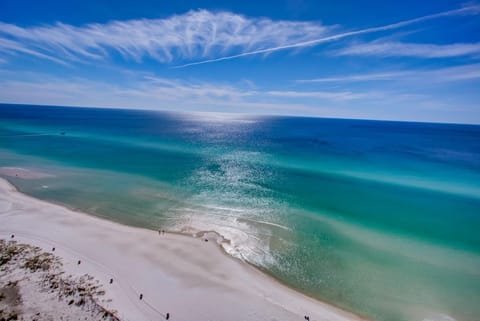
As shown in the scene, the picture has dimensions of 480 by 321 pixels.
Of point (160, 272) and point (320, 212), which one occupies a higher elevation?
point (320, 212)

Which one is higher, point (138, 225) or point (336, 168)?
point (336, 168)

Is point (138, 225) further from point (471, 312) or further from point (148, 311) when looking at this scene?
point (471, 312)

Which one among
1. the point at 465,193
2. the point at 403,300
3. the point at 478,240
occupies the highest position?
the point at 465,193

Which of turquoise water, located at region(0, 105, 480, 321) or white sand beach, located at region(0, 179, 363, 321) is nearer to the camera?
white sand beach, located at region(0, 179, 363, 321)

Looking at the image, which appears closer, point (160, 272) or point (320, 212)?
point (160, 272)

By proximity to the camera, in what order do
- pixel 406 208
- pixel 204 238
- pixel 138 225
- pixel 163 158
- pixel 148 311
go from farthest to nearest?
pixel 163 158
pixel 406 208
pixel 138 225
pixel 204 238
pixel 148 311

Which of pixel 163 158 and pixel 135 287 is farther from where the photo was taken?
pixel 163 158

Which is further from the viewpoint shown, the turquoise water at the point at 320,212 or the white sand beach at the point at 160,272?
the turquoise water at the point at 320,212

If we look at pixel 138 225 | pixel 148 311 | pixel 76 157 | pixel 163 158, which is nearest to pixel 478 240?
pixel 148 311
